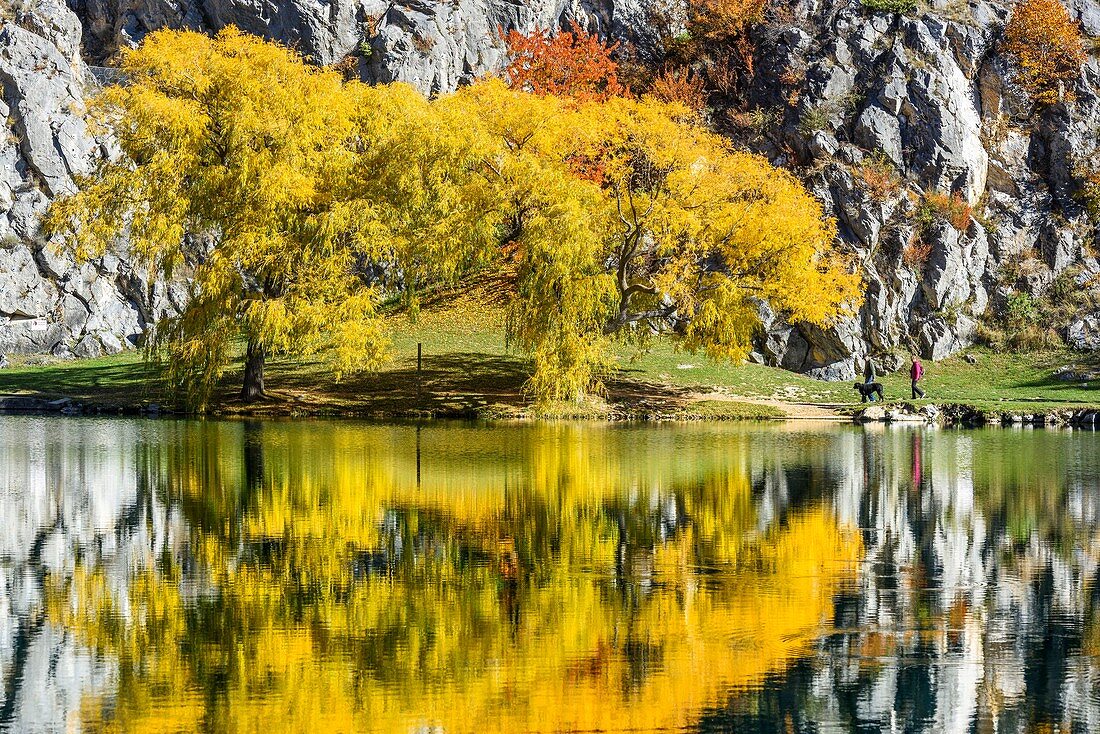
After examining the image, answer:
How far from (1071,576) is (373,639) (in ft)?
27.3

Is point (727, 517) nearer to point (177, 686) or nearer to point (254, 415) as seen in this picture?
point (177, 686)

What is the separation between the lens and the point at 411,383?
44.6 m

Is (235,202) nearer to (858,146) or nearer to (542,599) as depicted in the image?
(542,599)

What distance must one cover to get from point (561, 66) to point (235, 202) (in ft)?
86.1

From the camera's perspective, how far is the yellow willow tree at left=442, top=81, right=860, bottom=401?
39938 mm

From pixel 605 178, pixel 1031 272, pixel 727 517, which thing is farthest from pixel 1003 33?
pixel 727 517

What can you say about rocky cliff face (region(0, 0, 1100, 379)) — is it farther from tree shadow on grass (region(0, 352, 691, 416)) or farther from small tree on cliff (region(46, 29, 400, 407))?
small tree on cliff (region(46, 29, 400, 407))

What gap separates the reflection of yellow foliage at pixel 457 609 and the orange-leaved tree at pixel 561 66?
4178cm

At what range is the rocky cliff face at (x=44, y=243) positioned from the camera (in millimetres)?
54500

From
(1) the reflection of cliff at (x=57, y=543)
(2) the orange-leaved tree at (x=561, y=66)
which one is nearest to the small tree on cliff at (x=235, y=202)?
(1) the reflection of cliff at (x=57, y=543)

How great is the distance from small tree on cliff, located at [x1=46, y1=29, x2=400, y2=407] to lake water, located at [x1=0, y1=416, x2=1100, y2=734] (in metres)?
Answer: 14.2

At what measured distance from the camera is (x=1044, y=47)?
2394 inches

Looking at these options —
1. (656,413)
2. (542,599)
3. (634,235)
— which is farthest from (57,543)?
(634,235)

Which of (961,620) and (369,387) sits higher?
(369,387)
